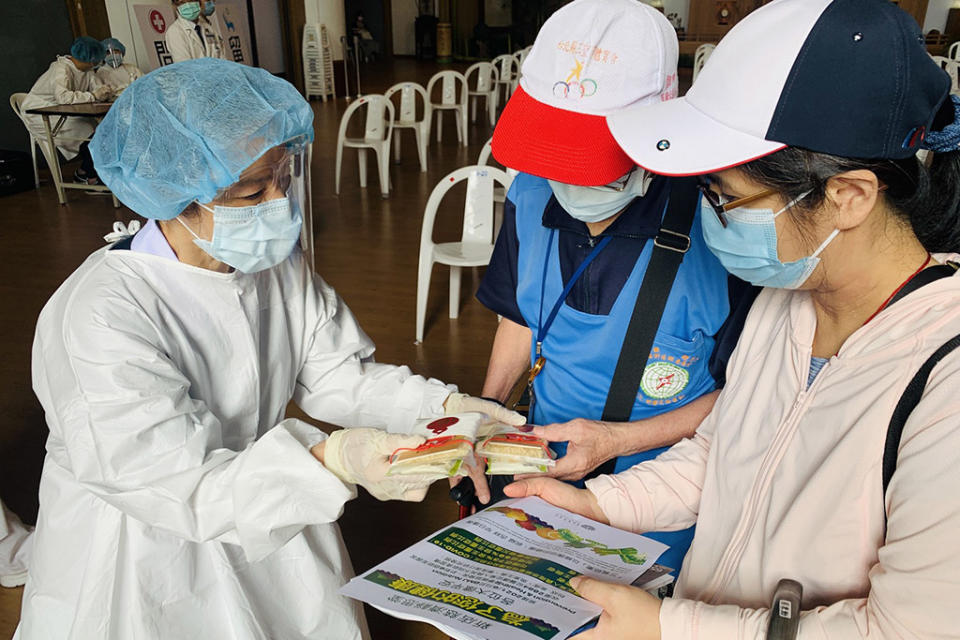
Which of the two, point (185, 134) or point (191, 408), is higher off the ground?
point (185, 134)

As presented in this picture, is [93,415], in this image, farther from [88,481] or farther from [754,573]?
[754,573]

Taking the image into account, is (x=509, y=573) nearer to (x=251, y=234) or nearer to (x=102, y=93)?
(x=251, y=234)

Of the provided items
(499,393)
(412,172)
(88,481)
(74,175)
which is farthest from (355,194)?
(88,481)

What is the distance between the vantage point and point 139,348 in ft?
3.53

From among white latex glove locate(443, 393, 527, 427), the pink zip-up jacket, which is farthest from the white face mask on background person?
A: white latex glove locate(443, 393, 527, 427)

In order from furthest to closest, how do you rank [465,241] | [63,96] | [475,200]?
[63,96] < [465,241] < [475,200]


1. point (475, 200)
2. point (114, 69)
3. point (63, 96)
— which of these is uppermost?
point (114, 69)

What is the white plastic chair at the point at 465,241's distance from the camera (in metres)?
3.62

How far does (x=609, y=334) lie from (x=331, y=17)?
40.4 feet

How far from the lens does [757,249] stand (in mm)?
959

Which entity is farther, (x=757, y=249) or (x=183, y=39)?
(x=183, y=39)

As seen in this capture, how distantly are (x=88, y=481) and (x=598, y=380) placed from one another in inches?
35.0

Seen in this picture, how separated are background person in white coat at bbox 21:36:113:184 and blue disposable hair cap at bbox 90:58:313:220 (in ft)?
20.1

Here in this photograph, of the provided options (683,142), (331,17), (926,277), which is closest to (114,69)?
(331,17)
